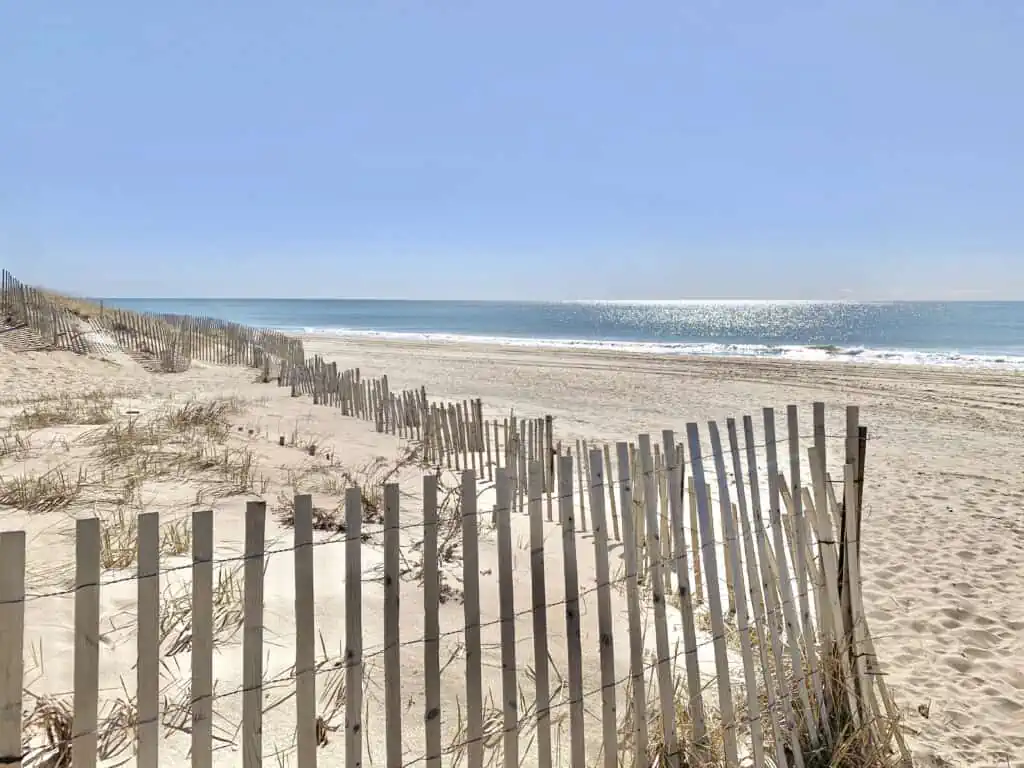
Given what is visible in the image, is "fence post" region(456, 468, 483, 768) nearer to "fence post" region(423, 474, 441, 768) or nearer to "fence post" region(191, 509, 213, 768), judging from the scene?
"fence post" region(423, 474, 441, 768)

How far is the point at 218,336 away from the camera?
18328 mm

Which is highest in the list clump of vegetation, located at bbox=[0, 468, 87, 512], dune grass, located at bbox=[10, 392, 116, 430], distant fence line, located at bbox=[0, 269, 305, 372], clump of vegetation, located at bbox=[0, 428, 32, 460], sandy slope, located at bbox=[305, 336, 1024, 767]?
distant fence line, located at bbox=[0, 269, 305, 372]

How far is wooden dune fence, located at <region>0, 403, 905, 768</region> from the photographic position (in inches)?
68.7

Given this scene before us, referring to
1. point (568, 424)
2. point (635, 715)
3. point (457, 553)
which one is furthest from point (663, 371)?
point (635, 715)

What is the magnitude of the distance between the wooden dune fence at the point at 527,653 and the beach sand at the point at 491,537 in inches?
3.2

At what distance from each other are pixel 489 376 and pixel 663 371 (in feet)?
19.6

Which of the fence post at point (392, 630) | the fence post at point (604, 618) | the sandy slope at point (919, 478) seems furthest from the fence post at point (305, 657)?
the sandy slope at point (919, 478)

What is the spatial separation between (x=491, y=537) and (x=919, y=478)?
6678 millimetres

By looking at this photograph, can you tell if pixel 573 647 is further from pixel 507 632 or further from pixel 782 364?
pixel 782 364

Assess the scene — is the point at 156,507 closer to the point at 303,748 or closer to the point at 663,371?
→ the point at 303,748

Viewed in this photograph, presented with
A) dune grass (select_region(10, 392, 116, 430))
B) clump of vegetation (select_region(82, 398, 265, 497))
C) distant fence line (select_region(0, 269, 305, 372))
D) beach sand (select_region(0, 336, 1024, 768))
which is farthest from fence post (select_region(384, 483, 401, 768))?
distant fence line (select_region(0, 269, 305, 372))

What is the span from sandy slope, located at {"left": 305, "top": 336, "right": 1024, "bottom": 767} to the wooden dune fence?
84cm

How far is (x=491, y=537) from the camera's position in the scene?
500 cm

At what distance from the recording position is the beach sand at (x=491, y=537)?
3037 mm
